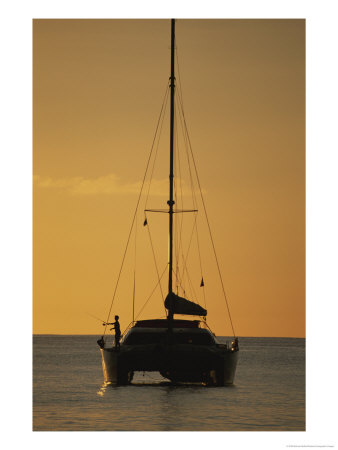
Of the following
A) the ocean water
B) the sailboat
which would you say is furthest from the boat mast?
the ocean water

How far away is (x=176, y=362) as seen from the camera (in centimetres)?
2861

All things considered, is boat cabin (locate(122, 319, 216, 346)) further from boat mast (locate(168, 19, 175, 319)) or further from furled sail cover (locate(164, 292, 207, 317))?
boat mast (locate(168, 19, 175, 319))

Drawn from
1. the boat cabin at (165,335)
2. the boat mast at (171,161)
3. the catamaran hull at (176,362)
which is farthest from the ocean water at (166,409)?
the boat mast at (171,161)

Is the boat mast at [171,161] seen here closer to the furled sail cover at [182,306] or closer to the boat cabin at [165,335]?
the furled sail cover at [182,306]

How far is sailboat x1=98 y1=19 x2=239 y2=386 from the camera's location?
2866cm

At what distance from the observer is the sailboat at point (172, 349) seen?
28656mm

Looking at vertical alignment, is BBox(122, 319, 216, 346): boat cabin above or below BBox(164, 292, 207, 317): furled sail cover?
below

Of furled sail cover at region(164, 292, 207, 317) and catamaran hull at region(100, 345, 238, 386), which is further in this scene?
furled sail cover at region(164, 292, 207, 317)

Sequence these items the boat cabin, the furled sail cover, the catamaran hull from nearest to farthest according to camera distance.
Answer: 1. the catamaran hull
2. the boat cabin
3. the furled sail cover

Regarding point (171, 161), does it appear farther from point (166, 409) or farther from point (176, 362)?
point (166, 409)

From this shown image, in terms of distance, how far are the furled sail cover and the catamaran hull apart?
1.77 m

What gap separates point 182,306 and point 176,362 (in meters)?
2.60
